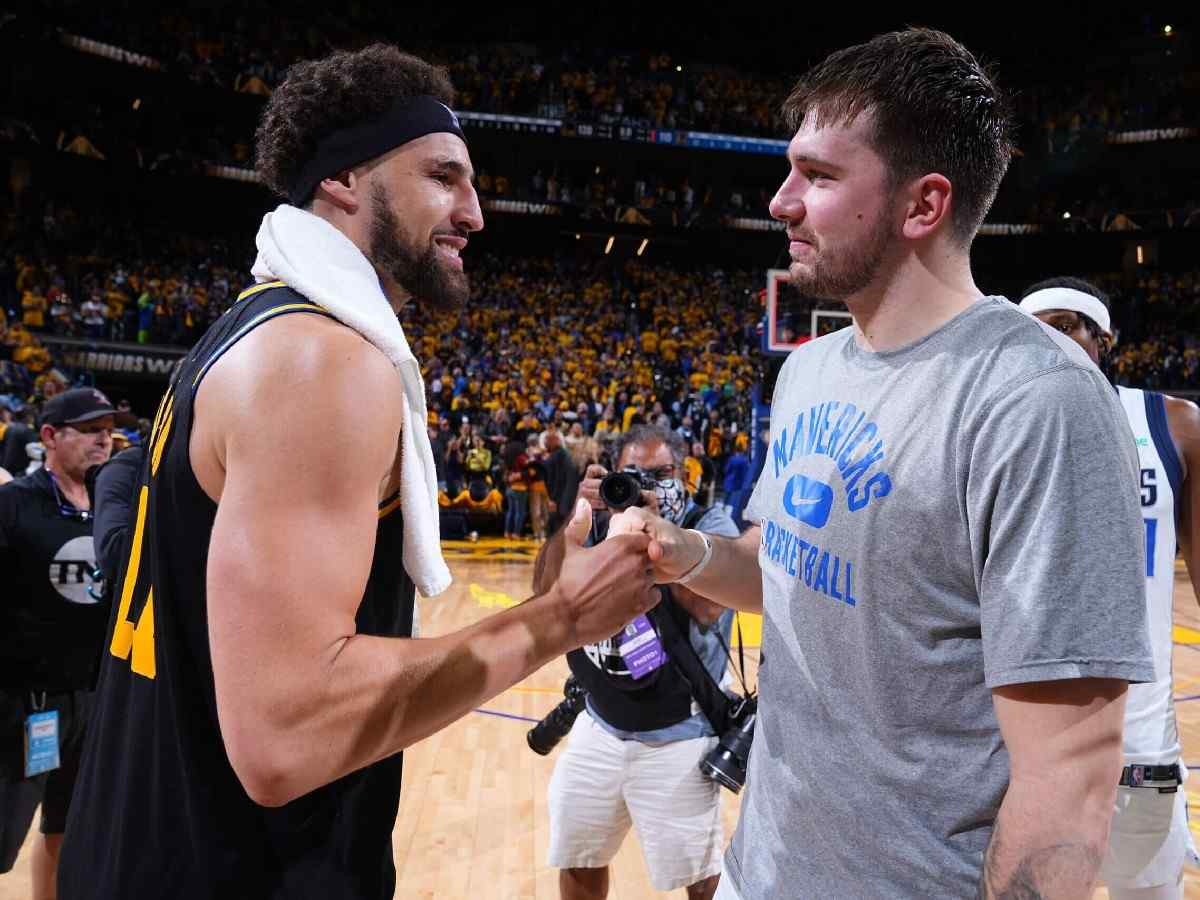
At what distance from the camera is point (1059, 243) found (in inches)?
1073

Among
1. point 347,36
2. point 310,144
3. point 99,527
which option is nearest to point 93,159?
point 347,36

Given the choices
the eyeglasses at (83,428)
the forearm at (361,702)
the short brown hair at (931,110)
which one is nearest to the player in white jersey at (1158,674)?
the short brown hair at (931,110)

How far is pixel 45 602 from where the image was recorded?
352 centimetres


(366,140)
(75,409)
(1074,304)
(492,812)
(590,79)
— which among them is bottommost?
(492,812)

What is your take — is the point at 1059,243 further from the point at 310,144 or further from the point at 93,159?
the point at 310,144

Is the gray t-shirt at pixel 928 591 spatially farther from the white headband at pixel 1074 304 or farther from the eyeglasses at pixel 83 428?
the eyeglasses at pixel 83 428

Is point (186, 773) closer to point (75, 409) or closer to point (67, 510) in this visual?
point (67, 510)

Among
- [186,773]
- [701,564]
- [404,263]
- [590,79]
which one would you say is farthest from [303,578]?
[590,79]

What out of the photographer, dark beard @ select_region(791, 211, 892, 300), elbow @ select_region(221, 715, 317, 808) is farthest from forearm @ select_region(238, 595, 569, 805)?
the photographer

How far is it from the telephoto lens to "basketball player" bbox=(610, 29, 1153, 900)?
503 mm

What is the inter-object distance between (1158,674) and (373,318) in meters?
2.31

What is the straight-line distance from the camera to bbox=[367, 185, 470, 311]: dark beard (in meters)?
1.67

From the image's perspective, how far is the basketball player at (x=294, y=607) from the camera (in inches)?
46.8

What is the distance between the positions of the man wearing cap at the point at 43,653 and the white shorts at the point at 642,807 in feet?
5.98
